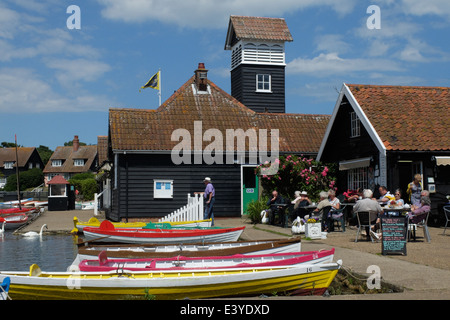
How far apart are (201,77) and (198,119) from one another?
2.77m

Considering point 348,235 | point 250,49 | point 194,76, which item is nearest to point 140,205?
point 194,76

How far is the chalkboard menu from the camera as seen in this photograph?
11727 mm

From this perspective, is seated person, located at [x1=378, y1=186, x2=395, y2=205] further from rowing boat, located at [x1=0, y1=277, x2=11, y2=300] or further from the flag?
the flag

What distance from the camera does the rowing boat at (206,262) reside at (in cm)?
862

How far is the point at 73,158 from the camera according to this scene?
303 feet

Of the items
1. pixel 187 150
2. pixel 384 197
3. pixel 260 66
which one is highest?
pixel 260 66

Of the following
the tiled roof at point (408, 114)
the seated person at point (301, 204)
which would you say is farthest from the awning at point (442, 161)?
the seated person at point (301, 204)

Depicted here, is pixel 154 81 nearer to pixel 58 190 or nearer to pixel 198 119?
pixel 198 119

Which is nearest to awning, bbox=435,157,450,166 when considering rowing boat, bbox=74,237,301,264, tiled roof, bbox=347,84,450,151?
tiled roof, bbox=347,84,450,151

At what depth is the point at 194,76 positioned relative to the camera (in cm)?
2808

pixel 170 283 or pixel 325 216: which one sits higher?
pixel 325 216

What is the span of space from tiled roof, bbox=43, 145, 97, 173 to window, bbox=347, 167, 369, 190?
73089 mm

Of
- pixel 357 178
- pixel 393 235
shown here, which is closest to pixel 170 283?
pixel 393 235
